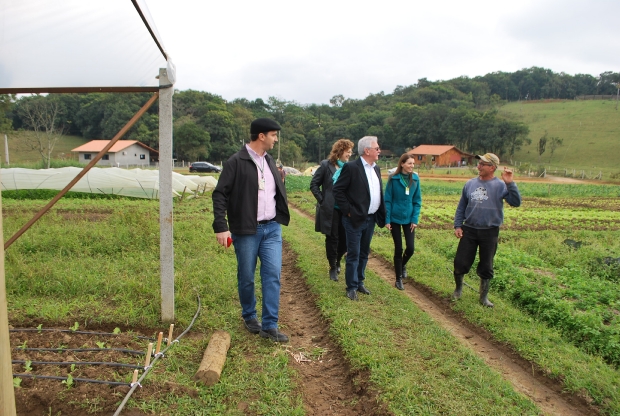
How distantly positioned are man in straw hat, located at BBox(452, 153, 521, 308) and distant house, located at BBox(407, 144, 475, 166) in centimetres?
5511

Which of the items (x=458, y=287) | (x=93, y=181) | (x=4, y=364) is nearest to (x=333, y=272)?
(x=458, y=287)

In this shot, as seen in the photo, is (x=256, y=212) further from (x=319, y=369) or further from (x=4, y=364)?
(x=4, y=364)

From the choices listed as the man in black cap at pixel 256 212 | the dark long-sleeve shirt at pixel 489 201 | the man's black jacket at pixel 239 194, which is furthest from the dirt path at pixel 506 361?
the man's black jacket at pixel 239 194

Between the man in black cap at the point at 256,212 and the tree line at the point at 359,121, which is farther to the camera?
the tree line at the point at 359,121

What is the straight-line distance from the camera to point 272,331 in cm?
436

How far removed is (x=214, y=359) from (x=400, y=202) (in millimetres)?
3682

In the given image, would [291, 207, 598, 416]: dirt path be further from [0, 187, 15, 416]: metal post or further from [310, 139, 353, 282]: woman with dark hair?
[0, 187, 15, 416]: metal post

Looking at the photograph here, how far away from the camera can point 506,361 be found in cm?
428

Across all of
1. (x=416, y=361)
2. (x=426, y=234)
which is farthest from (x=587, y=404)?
(x=426, y=234)

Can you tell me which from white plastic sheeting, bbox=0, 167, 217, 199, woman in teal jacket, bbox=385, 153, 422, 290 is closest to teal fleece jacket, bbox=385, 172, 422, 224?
woman in teal jacket, bbox=385, 153, 422, 290

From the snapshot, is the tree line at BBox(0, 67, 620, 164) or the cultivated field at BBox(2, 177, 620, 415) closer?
the cultivated field at BBox(2, 177, 620, 415)

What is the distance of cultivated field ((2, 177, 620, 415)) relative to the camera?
3.31m

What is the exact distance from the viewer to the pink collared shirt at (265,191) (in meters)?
4.31

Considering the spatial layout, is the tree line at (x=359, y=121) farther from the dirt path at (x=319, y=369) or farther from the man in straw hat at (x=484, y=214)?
the man in straw hat at (x=484, y=214)
